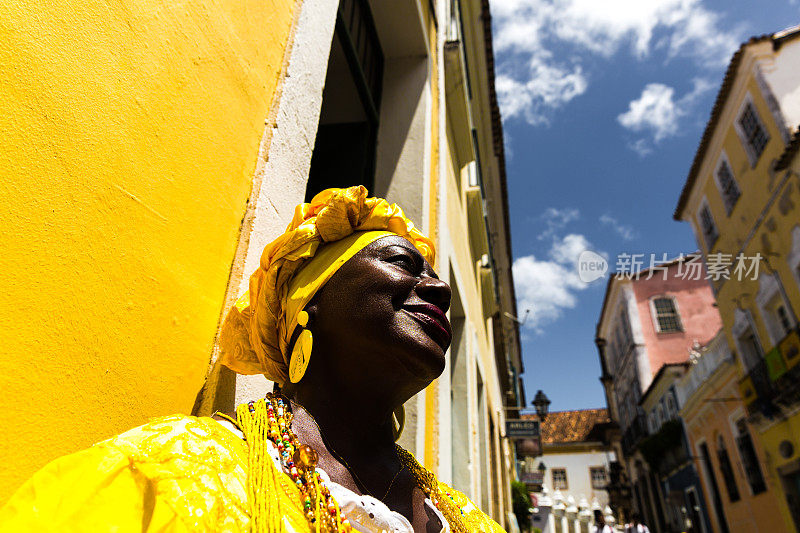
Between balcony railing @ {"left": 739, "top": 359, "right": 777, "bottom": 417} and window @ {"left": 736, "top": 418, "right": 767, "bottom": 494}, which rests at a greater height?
balcony railing @ {"left": 739, "top": 359, "right": 777, "bottom": 417}

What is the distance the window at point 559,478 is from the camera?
131 feet

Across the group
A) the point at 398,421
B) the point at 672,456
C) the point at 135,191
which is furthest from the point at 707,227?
the point at 135,191

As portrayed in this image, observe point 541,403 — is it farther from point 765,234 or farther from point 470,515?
point 470,515

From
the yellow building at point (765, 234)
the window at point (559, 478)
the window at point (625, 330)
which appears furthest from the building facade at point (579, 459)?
the yellow building at point (765, 234)

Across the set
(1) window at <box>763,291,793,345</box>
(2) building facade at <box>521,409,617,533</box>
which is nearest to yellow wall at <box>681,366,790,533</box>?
(1) window at <box>763,291,793,345</box>

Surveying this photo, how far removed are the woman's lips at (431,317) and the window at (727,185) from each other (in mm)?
18872

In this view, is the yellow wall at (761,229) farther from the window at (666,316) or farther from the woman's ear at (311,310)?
the woman's ear at (311,310)

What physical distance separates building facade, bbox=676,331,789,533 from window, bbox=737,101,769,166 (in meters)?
6.51

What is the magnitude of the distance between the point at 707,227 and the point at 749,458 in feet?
27.2

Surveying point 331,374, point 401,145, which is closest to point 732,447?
point 401,145

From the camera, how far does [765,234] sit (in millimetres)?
14883

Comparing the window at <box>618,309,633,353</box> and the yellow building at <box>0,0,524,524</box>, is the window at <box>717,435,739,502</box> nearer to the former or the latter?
the window at <box>618,309,633,353</box>

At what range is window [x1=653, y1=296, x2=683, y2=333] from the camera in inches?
1152

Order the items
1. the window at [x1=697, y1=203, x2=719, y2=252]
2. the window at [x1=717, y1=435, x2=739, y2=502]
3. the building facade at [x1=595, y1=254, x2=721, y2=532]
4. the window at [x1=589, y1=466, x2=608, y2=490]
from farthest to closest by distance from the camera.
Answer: the window at [x1=589, y1=466, x2=608, y2=490], the building facade at [x1=595, y1=254, x2=721, y2=532], the window at [x1=697, y1=203, x2=719, y2=252], the window at [x1=717, y1=435, x2=739, y2=502]
